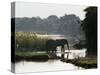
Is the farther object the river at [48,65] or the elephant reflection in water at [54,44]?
the elephant reflection in water at [54,44]

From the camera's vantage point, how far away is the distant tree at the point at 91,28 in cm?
237

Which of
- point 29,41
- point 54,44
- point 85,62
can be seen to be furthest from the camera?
point 85,62

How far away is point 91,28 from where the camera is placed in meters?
2.39

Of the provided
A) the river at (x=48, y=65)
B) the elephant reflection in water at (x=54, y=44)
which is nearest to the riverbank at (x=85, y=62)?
the river at (x=48, y=65)

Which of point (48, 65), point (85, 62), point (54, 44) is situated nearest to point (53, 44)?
point (54, 44)

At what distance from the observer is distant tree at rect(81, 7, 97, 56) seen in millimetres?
2365

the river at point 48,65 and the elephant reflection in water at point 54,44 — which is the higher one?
the elephant reflection in water at point 54,44

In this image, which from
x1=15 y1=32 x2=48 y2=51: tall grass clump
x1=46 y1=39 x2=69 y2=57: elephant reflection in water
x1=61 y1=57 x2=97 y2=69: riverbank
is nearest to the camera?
x1=15 y1=32 x2=48 y2=51: tall grass clump

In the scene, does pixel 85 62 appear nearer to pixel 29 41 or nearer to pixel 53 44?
pixel 53 44

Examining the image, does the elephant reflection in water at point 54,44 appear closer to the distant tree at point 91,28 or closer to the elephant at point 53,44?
the elephant at point 53,44

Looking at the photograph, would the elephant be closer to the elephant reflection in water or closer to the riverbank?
the elephant reflection in water

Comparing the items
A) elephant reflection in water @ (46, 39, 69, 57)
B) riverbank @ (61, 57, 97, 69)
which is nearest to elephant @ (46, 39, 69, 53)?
elephant reflection in water @ (46, 39, 69, 57)

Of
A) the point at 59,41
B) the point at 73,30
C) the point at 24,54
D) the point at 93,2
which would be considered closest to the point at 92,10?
the point at 93,2

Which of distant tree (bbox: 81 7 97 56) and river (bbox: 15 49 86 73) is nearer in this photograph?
river (bbox: 15 49 86 73)
